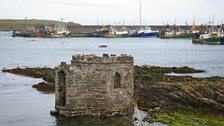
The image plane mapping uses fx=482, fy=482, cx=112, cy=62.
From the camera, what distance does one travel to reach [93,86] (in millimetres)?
32875

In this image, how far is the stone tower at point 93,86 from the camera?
108ft

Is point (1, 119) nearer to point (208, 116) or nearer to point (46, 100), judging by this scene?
point (46, 100)

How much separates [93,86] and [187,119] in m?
6.77

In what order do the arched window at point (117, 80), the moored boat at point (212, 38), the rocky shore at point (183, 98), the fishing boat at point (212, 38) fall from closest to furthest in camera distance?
1. the arched window at point (117, 80)
2. the rocky shore at point (183, 98)
3. the fishing boat at point (212, 38)
4. the moored boat at point (212, 38)

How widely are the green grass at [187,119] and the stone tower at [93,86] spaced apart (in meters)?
3.10

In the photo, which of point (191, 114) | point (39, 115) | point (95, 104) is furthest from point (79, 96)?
point (191, 114)


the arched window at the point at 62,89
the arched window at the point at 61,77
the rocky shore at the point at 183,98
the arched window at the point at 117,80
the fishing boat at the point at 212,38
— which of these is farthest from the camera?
the fishing boat at the point at 212,38

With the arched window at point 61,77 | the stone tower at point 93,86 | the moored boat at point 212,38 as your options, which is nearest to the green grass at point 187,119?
the stone tower at point 93,86

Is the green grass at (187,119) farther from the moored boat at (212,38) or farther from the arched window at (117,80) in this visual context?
the moored boat at (212,38)

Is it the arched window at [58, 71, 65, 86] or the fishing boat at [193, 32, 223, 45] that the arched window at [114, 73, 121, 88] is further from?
the fishing boat at [193, 32, 223, 45]

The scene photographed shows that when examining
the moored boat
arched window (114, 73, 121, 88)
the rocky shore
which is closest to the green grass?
the rocky shore

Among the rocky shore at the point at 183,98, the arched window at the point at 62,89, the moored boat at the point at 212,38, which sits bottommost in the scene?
the moored boat at the point at 212,38

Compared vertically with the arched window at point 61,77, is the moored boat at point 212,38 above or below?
below

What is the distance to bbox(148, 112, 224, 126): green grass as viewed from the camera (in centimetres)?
3161
